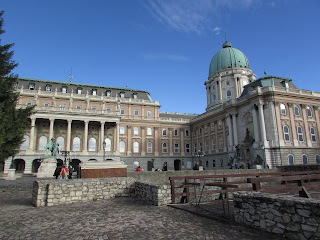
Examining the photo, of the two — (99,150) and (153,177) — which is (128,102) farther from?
(153,177)

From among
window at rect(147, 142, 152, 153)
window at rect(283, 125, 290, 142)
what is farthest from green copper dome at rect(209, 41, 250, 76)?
window at rect(283, 125, 290, 142)

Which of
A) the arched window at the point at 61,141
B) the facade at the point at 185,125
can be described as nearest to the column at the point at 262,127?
the facade at the point at 185,125

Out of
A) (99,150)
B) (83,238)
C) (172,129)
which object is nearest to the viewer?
(83,238)

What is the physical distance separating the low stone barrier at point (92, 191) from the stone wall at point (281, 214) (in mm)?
4402

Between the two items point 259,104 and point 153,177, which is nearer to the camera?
point 153,177

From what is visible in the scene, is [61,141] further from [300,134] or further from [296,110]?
[296,110]

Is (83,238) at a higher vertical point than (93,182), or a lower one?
lower

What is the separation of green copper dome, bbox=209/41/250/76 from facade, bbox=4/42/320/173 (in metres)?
0.28

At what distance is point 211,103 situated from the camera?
67.1m

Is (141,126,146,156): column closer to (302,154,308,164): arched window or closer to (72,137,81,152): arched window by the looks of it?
(72,137,81,152): arched window

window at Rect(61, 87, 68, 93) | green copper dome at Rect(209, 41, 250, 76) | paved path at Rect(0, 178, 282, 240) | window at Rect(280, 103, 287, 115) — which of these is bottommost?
paved path at Rect(0, 178, 282, 240)

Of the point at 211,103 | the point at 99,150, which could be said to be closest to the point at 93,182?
the point at 99,150

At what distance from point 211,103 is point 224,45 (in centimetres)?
2051

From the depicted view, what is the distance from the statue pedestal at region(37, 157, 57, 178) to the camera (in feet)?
92.0
